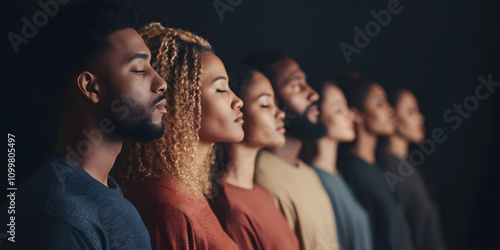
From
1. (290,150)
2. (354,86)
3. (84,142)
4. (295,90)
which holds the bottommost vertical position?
(84,142)

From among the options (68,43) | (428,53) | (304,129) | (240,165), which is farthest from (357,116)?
(68,43)

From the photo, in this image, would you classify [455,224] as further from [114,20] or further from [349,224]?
[114,20]

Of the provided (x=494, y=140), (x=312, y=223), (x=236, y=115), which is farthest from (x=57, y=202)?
(x=494, y=140)

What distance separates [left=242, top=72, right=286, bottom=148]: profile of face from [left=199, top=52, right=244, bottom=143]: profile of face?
0.57 ft

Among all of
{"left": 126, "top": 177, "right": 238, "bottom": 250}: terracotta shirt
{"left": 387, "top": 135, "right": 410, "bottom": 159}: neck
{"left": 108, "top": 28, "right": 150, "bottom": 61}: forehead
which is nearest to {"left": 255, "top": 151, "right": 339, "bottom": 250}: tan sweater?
{"left": 126, "top": 177, "right": 238, "bottom": 250}: terracotta shirt

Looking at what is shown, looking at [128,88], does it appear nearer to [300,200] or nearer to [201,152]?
[201,152]

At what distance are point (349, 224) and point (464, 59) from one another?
1335mm

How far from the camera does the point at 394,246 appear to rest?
242 cm

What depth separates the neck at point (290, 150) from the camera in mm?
1980

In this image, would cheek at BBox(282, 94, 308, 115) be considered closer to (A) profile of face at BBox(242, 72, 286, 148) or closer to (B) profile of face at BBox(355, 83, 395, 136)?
(A) profile of face at BBox(242, 72, 286, 148)

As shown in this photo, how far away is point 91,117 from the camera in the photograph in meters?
1.24

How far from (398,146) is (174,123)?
159 centimetres

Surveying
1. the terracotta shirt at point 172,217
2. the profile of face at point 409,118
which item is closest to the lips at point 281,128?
the terracotta shirt at point 172,217

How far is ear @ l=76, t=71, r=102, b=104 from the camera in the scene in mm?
1227
